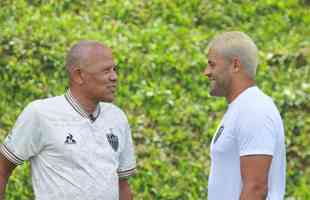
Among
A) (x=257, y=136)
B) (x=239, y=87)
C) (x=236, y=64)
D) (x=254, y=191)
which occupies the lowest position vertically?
(x=254, y=191)

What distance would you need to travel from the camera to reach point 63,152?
15.4 feet

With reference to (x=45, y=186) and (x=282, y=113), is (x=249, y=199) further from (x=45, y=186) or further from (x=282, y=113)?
(x=282, y=113)

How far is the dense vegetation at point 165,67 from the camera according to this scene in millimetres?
8016

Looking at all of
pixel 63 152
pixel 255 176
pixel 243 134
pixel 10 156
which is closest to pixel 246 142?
pixel 243 134

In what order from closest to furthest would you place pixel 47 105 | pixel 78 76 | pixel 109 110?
pixel 47 105
pixel 78 76
pixel 109 110

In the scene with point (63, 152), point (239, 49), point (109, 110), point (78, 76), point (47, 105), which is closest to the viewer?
point (239, 49)

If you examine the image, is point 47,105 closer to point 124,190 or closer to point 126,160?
point 126,160

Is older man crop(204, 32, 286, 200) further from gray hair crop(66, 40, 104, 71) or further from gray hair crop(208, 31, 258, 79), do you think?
gray hair crop(66, 40, 104, 71)

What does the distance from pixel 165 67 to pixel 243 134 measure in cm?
→ 472

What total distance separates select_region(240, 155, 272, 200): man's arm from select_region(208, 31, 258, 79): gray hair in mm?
492

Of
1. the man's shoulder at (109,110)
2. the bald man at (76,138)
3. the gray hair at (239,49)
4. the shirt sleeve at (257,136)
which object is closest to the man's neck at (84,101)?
the bald man at (76,138)

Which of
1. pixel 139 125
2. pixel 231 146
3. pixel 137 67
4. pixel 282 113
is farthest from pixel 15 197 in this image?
pixel 231 146

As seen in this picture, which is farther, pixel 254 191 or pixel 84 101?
pixel 84 101

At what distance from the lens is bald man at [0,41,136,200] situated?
470 centimetres
